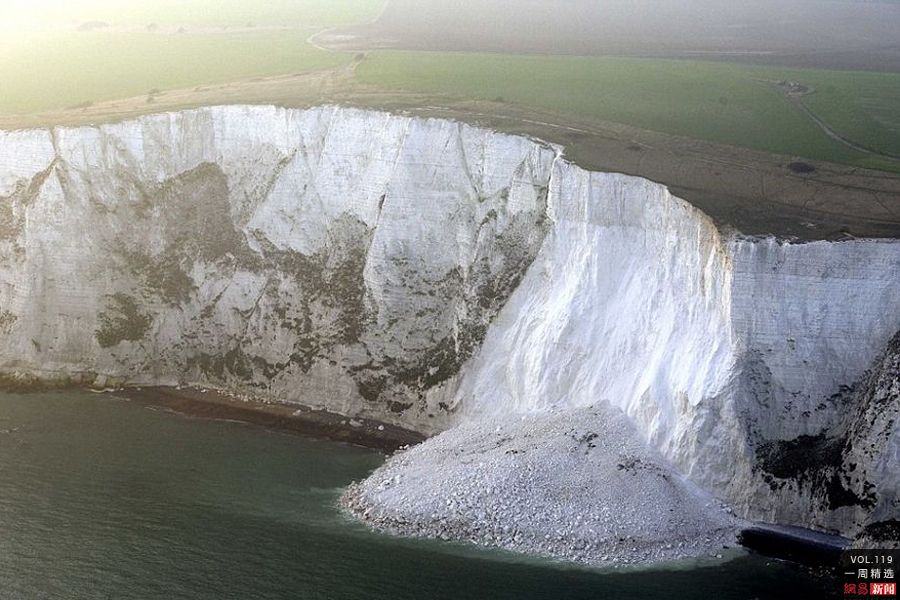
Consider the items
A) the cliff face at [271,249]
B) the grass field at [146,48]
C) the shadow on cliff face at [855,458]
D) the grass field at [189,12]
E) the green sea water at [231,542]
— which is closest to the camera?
the green sea water at [231,542]

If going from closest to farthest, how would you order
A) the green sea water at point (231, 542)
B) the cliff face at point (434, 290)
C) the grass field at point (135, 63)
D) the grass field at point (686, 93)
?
the green sea water at point (231, 542), the cliff face at point (434, 290), the grass field at point (686, 93), the grass field at point (135, 63)

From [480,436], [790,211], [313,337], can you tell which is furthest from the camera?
[313,337]

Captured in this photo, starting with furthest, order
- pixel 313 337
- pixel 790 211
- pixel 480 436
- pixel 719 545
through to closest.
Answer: pixel 313 337, pixel 480 436, pixel 790 211, pixel 719 545

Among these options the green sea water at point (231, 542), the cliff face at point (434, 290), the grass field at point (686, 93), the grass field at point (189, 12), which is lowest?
the green sea water at point (231, 542)

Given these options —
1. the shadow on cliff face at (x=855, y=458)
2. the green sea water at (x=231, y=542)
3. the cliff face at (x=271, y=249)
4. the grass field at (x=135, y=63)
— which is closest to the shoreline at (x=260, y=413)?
the cliff face at (x=271, y=249)

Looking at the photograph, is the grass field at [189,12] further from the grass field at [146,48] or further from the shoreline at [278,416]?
the shoreline at [278,416]

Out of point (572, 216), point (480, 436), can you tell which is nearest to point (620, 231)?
point (572, 216)

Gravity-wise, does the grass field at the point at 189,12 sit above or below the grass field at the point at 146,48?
above

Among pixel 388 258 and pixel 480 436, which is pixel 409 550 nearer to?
pixel 480 436
